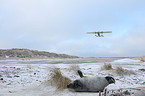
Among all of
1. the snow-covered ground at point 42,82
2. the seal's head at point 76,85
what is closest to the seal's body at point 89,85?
the seal's head at point 76,85

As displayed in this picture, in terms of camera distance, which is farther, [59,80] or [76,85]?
[59,80]

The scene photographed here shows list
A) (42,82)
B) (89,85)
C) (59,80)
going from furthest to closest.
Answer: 1. (42,82)
2. (59,80)
3. (89,85)

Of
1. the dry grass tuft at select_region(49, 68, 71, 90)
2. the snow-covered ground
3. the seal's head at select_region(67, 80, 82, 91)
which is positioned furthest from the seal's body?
the dry grass tuft at select_region(49, 68, 71, 90)

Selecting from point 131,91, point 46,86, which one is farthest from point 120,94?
point 46,86

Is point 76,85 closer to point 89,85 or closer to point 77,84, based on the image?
point 77,84

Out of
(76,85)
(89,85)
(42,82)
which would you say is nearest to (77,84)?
(76,85)

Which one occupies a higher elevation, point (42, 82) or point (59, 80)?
point (59, 80)

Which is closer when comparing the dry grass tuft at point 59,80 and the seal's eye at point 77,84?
the seal's eye at point 77,84

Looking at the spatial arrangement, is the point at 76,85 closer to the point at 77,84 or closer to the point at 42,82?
the point at 77,84

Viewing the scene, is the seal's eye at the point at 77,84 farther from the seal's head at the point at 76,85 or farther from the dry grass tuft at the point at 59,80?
the dry grass tuft at the point at 59,80

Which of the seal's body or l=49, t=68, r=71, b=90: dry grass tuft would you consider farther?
l=49, t=68, r=71, b=90: dry grass tuft

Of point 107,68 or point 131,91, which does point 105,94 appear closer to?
point 131,91

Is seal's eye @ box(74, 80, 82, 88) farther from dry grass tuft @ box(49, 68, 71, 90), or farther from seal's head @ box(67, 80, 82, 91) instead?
dry grass tuft @ box(49, 68, 71, 90)

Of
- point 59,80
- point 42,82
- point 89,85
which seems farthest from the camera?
point 42,82
